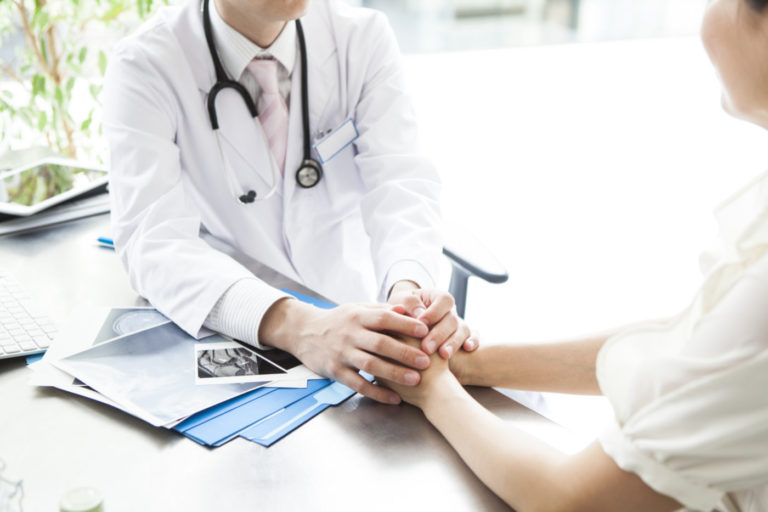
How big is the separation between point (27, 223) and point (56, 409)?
31.9 inches

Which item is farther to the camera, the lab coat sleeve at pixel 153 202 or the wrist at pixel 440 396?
the lab coat sleeve at pixel 153 202

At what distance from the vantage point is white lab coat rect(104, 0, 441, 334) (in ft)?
4.39

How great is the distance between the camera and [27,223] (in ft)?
5.35

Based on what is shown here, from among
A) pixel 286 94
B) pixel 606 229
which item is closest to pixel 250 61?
pixel 286 94

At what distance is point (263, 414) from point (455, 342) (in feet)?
1.19

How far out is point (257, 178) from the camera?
1583mm

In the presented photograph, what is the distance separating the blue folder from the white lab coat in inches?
8.8

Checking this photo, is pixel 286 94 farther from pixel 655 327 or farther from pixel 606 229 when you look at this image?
pixel 606 229

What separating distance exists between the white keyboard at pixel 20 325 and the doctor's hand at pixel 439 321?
2.05 feet

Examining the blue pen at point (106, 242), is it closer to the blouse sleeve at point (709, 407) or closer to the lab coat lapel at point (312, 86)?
the lab coat lapel at point (312, 86)

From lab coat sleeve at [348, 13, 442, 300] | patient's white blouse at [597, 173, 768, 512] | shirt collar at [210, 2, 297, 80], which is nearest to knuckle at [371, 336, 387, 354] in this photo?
lab coat sleeve at [348, 13, 442, 300]

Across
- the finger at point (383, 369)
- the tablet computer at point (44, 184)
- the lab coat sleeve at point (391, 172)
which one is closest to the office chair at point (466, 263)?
the lab coat sleeve at point (391, 172)

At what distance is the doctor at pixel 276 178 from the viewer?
1184 millimetres

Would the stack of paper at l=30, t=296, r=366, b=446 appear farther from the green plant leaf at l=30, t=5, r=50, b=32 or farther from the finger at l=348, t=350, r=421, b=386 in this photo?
the green plant leaf at l=30, t=5, r=50, b=32
